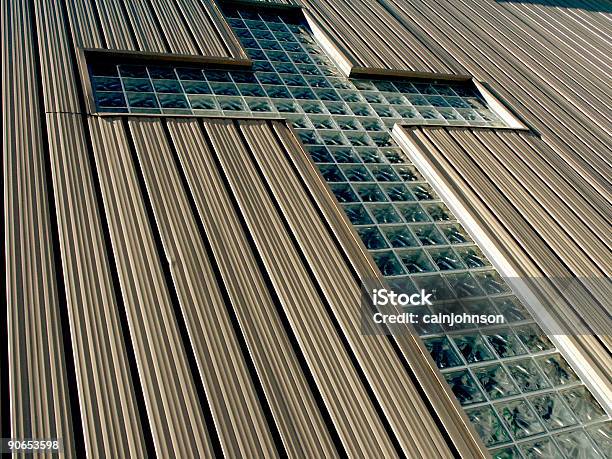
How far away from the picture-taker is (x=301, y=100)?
901cm

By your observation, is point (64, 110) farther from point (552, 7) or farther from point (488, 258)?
point (552, 7)

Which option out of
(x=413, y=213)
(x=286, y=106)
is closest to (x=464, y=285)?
(x=413, y=213)

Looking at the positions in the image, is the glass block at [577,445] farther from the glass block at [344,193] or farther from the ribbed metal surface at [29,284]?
the ribbed metal surface at [29,284]

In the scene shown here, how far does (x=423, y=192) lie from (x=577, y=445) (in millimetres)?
3878

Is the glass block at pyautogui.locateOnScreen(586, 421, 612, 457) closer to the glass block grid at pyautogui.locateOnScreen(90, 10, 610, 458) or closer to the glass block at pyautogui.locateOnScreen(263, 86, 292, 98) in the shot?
the glass block grid at pyautogui.locateOnScreen(90, 10, 610, 458)

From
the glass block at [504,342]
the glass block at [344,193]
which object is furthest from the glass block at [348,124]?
the glass block at [504,342]

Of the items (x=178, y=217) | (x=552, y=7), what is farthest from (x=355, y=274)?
(x=552, y=7)

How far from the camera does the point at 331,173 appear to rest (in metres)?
7.66

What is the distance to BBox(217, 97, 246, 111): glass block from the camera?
324 inches

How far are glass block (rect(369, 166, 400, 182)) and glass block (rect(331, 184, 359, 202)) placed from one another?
2.09 ft

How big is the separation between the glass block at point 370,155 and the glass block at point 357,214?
118cm

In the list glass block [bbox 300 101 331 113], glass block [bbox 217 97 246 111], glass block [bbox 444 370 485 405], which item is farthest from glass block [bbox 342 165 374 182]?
glass block [bbox 444 370 485 405]

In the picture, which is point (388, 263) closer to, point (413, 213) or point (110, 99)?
point (413, 213)

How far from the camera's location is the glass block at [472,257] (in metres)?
7.12
